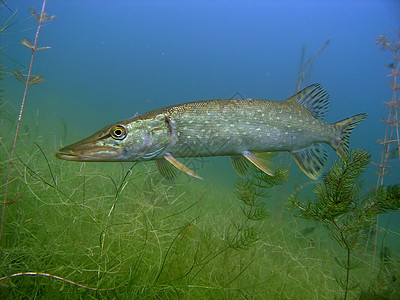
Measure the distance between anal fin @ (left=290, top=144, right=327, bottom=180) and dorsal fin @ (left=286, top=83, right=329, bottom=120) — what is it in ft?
1.61

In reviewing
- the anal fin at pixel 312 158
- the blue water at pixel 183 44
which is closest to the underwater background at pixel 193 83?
the blue water at pixel 183 44

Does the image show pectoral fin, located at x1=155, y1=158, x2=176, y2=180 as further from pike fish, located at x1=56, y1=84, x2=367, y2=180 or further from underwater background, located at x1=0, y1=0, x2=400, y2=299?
underwater background, located at x1=0, y1=0, x2=400, y2=299

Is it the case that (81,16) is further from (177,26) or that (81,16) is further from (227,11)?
(227,11)

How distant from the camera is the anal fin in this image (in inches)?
148

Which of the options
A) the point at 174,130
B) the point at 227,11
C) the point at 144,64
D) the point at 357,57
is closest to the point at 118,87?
the point at 144,64

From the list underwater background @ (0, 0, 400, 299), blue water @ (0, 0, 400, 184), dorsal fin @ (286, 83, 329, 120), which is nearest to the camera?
underwater background @ (0, 0, 400, 299)

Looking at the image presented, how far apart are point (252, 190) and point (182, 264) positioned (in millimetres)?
1248

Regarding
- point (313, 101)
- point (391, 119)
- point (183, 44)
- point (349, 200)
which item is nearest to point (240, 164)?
point (349, 200)

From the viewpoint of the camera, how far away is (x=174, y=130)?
306 centimetres

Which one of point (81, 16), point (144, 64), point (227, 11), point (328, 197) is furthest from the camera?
point (144, 64)

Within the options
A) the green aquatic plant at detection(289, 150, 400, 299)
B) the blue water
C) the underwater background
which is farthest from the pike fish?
the blue water

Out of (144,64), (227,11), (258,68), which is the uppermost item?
(227,11)

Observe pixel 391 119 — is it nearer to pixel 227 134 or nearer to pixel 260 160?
pixel 260 160

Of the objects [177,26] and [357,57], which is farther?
[177,26]
